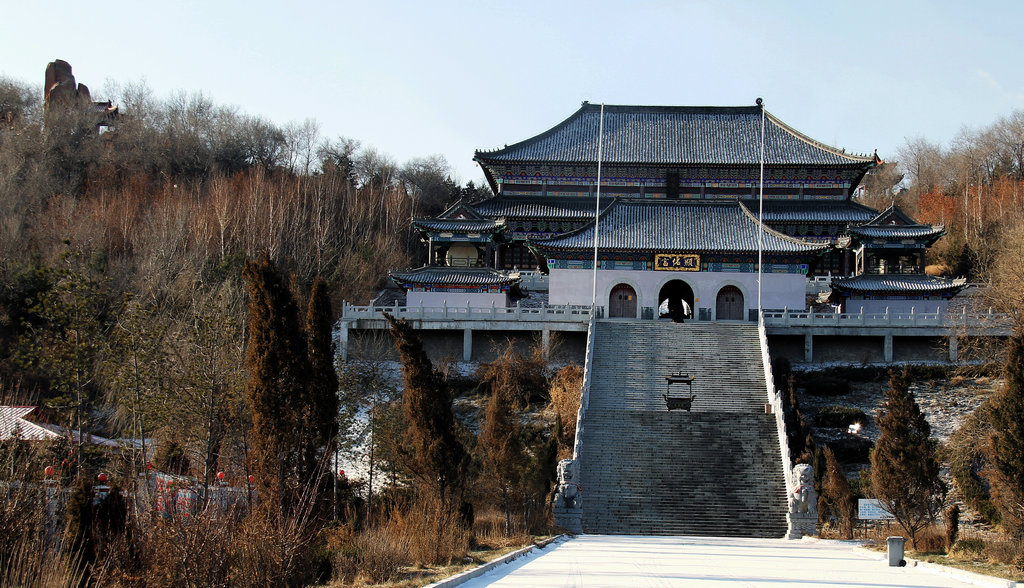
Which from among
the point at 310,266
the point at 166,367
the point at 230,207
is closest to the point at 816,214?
the point at 310,266

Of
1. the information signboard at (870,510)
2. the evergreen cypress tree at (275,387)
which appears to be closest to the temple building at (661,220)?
the information signboard at (870,510)

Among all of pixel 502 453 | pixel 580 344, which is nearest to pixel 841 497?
pixel 502 453

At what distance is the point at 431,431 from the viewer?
52.4ft

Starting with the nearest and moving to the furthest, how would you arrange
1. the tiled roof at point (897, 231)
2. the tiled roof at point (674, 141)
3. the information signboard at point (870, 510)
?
the information signboard at point (870, 510), the tiled roof at point (897, 231), the tiled roof at point (674, 141)

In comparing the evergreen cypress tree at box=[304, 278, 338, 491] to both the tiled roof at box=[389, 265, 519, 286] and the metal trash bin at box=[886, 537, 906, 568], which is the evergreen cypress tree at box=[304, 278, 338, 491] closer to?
the metal trash bin at box=[886, 537, 906, 568]

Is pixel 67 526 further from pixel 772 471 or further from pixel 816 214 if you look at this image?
pixel 816 214

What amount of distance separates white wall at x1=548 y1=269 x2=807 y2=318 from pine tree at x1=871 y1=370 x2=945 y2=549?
64.2 feet

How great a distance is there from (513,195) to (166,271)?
1929cm

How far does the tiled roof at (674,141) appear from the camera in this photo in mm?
47312

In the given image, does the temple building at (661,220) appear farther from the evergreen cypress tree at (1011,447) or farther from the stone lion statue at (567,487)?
the evergreen cypress tree at (1011,447)

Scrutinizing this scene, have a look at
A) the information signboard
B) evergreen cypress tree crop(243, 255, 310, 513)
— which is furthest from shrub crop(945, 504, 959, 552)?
evergreen cypress tree crop(243, 255, 310, 513)

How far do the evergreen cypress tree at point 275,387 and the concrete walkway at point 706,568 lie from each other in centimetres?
334

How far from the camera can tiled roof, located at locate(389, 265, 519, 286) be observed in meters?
37.5

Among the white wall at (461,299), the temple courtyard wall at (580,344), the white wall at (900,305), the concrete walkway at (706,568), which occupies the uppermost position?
the white wall at (900,305)
